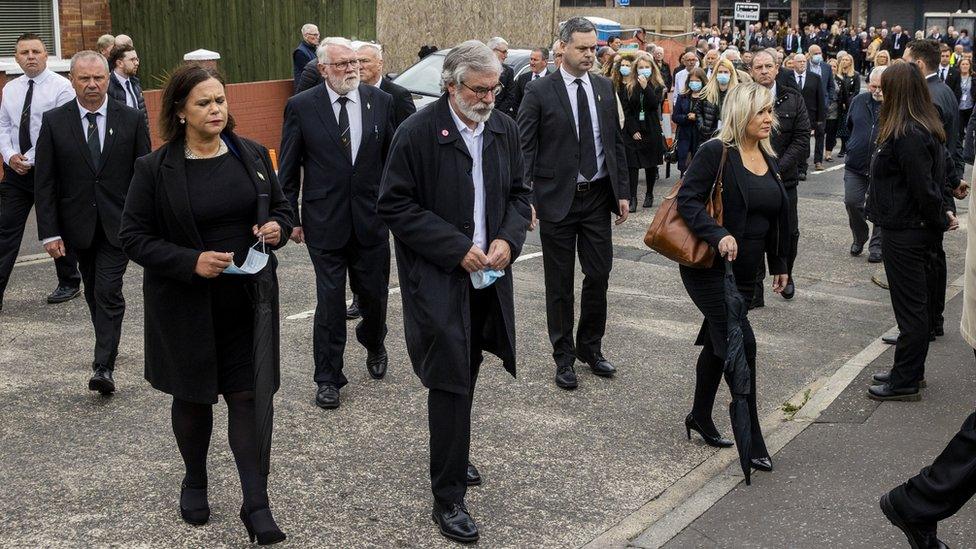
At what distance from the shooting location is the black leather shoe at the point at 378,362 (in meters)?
7.44

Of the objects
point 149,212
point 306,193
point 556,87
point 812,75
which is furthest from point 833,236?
point 149,212

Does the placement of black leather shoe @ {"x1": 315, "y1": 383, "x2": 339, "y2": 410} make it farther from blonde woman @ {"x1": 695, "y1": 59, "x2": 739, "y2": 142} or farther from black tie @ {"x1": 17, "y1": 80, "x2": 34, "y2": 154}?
blonde woman @ {"x1": 695, "y1": 59, "x2": 739, "y2": 142}

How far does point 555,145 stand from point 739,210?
1.64 meters

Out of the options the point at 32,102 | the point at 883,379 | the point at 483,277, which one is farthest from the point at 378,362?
the point at 32,102

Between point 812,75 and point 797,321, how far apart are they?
313 inches

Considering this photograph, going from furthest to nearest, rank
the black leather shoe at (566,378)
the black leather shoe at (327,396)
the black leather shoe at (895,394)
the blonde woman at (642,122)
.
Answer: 1. the blonde woman at (642,122)
2. the black leather shoe at (566,378)
3. the black leather shoe at (895,394)
4. the black leather shoe at (327,396)

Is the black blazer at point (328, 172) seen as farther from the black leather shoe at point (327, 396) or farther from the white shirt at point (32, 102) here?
the white shirt at point (32, 102)

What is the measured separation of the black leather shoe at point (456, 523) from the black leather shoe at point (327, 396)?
175 centimetres

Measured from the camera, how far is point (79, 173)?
23.9ft

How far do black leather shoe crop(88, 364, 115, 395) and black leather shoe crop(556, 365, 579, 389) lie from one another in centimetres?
263

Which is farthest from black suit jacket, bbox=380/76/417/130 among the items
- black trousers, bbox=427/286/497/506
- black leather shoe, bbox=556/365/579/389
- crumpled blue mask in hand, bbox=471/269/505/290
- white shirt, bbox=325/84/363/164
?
black trousers, bbox=427/286/497/506

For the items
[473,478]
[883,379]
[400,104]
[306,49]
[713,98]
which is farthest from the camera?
[306,49]

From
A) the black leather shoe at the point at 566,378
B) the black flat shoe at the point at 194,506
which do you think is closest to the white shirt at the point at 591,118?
the black leather shoe at the point at 566,378

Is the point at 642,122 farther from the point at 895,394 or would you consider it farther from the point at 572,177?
the point at 895,394
